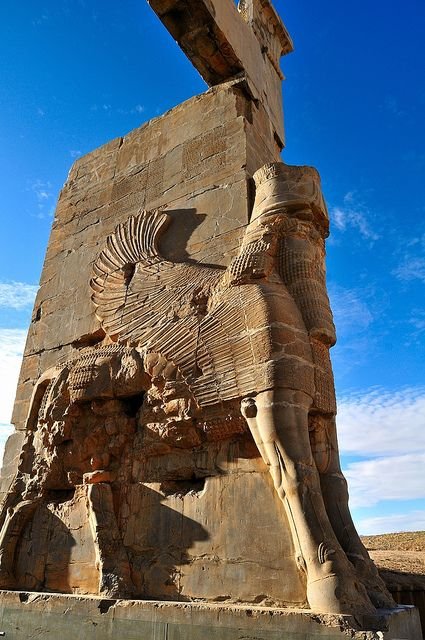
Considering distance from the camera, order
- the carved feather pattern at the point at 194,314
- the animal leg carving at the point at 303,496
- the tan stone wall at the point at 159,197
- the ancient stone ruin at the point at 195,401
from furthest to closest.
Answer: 1. the tan stone wall at the point at 159,197
2. the carved feather pattern at the point at 194,314
3. the ancient stone ruin at the point at 195,401
4. the animal leg carving at the point at 303,496

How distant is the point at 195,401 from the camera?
3.34 metres

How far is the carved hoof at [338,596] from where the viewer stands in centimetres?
237

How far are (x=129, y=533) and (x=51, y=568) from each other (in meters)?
0.72

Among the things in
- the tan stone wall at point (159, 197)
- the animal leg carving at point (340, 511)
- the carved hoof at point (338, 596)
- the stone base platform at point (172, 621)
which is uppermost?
the tan stone wall at point (159, 197)

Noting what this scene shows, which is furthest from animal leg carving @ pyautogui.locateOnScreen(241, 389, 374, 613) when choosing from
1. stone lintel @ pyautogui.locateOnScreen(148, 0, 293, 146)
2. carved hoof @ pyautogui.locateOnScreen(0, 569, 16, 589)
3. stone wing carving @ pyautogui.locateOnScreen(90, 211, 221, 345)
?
stone lintel @ pyautogui.locateOnScreen(148, 0, 293, 146)

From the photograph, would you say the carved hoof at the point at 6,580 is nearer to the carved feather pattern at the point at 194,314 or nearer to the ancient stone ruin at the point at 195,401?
the ancient stone ruin at the point at 195,401

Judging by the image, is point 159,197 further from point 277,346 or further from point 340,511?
point 340,511

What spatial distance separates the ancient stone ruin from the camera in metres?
2.87

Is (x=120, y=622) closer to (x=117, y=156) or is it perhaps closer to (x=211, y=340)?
(x=211, y=340)

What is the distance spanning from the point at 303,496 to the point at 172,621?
97 cm

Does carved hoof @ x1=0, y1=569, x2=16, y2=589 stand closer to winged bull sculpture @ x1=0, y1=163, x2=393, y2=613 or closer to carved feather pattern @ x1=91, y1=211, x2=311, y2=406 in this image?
winged bull sculpture @ x1=0, y1=163, x2=393, y2=613

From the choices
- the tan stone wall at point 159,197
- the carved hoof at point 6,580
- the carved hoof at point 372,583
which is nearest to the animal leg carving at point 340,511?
the carved hoof at point 372,583

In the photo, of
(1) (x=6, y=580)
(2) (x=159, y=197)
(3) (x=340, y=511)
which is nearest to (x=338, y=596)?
(3) (x=340, y=511)

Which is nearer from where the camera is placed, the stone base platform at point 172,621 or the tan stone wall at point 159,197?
the stone base platform at point 172,621
